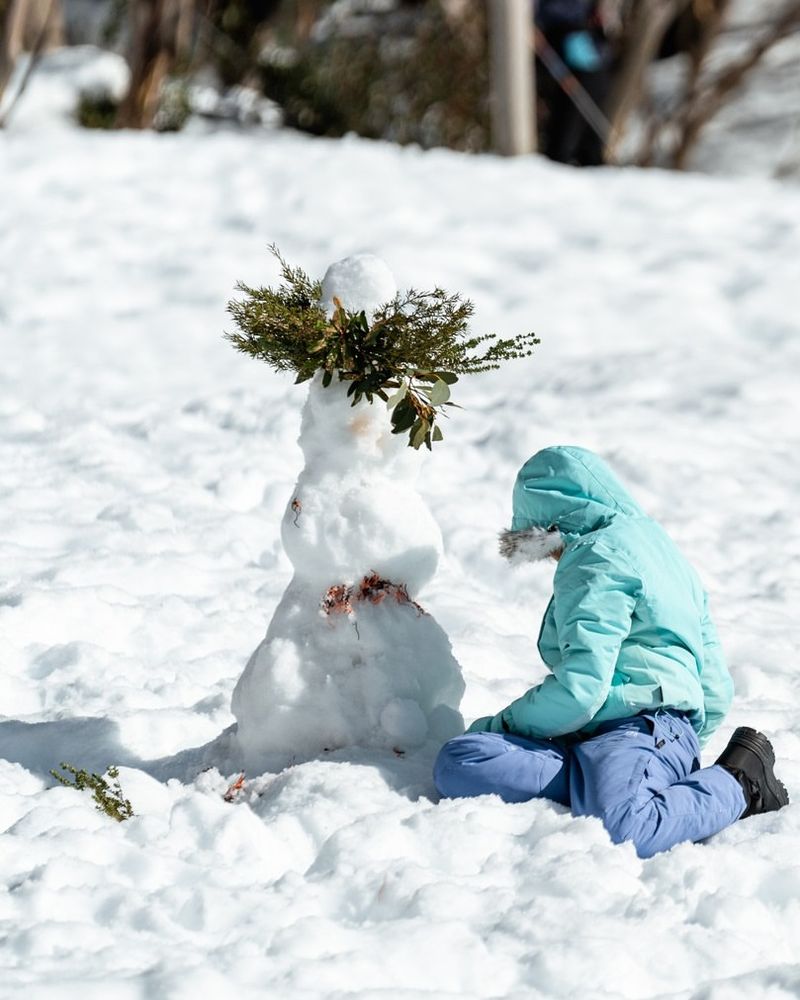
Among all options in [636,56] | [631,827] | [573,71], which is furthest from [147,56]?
[631,827]

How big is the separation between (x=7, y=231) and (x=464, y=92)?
20.2 feet

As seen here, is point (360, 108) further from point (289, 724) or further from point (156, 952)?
point (156, 952)

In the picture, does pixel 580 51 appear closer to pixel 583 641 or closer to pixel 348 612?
pixel 348 612

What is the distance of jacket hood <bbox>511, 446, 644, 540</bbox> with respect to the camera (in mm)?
3445

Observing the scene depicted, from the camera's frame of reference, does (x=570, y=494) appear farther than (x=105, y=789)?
Yes

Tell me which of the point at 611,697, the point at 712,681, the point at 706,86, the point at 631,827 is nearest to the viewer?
the point at 631,827

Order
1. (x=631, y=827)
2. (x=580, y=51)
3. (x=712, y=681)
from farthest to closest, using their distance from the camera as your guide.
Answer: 1. (x=580, y=51)
2. (x=712, y=681)
3. (x=631, y=827)

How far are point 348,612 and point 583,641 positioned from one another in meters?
0.57

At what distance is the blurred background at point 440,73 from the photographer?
35.1 feet

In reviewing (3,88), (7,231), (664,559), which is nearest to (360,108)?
(3,88)

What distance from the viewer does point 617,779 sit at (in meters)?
3.15

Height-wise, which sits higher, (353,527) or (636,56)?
(636,56)

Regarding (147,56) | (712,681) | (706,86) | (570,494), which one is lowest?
(712,681)

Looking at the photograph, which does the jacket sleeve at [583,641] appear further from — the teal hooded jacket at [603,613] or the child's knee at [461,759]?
the child's knee at [461,759]
